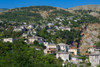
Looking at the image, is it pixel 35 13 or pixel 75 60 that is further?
pixel 35 13

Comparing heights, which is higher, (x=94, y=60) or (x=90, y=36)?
(x=90, y=36)

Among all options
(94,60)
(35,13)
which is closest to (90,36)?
(94,60)

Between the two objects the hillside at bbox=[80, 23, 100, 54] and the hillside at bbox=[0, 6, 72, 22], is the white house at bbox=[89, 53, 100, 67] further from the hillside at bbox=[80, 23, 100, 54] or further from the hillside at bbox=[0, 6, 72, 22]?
the hillside at bbox=[0, 6, 72, 22]

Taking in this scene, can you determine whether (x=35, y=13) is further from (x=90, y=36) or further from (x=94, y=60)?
(x=94, y=60)

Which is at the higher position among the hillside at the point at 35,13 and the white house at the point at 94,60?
the hillside at the point at 35,13

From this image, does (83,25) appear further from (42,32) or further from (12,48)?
(12,48)

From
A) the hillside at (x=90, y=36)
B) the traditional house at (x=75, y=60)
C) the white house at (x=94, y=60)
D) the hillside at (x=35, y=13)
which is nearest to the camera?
the white house at (x=94, y=60)

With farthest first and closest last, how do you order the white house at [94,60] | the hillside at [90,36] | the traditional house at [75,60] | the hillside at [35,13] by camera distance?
1. the hillside at [35,13]
2. the hillside at [90,36]
3. the traditional house at [75,60]
4. the white house at [94,60]

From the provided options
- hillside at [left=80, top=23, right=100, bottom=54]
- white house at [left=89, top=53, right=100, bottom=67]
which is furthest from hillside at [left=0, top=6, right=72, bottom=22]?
white house at [left=89, top=53, right=100, bottom=67]

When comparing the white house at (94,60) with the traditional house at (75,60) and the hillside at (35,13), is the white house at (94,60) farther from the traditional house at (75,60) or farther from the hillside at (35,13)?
the hillside at (35,13)

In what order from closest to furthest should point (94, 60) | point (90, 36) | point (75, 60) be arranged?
point (94, 60)
point (75, 60)
point (90, 36)

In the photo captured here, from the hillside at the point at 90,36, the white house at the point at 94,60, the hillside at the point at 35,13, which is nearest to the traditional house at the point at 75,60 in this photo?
the white house at the point at 94,60

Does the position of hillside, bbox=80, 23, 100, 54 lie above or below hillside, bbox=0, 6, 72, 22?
below
